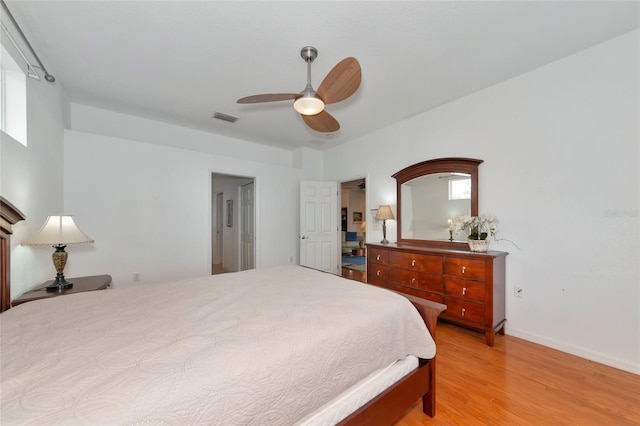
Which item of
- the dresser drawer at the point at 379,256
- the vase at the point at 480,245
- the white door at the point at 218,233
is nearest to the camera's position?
the vase at the point at 480,245

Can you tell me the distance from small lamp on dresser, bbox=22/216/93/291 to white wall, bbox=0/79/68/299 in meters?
0.11

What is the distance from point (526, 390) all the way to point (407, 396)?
3.61ft

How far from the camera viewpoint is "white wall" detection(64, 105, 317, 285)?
9.97ft

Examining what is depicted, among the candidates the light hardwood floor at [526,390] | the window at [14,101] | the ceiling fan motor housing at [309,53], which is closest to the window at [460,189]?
the light hardwood floor at [526,390]

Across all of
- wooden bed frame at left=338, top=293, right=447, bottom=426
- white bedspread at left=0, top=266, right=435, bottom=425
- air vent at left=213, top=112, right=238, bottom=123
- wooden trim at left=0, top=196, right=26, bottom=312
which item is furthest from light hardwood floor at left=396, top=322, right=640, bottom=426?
air vent at left=213, top=112, right=238, bottom=123

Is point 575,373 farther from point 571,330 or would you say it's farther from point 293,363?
point 293,363

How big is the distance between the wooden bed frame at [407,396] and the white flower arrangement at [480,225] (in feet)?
5.10

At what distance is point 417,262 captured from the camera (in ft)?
9.48

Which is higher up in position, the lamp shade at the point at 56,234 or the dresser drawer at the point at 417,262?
the lamp shade at the point at 56,234

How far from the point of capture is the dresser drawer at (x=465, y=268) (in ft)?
7.91

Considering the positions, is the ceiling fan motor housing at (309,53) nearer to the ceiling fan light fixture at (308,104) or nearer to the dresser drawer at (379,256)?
the ceiling fan light fixture at (308,104)

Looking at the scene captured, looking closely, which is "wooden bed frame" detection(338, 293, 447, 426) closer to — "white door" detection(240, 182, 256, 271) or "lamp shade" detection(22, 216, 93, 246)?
"lamp shade" detection(22, 216, 93, 246)

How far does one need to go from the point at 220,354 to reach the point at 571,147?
10.6ft

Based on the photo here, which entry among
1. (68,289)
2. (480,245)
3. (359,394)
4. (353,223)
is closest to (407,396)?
(359,394)
